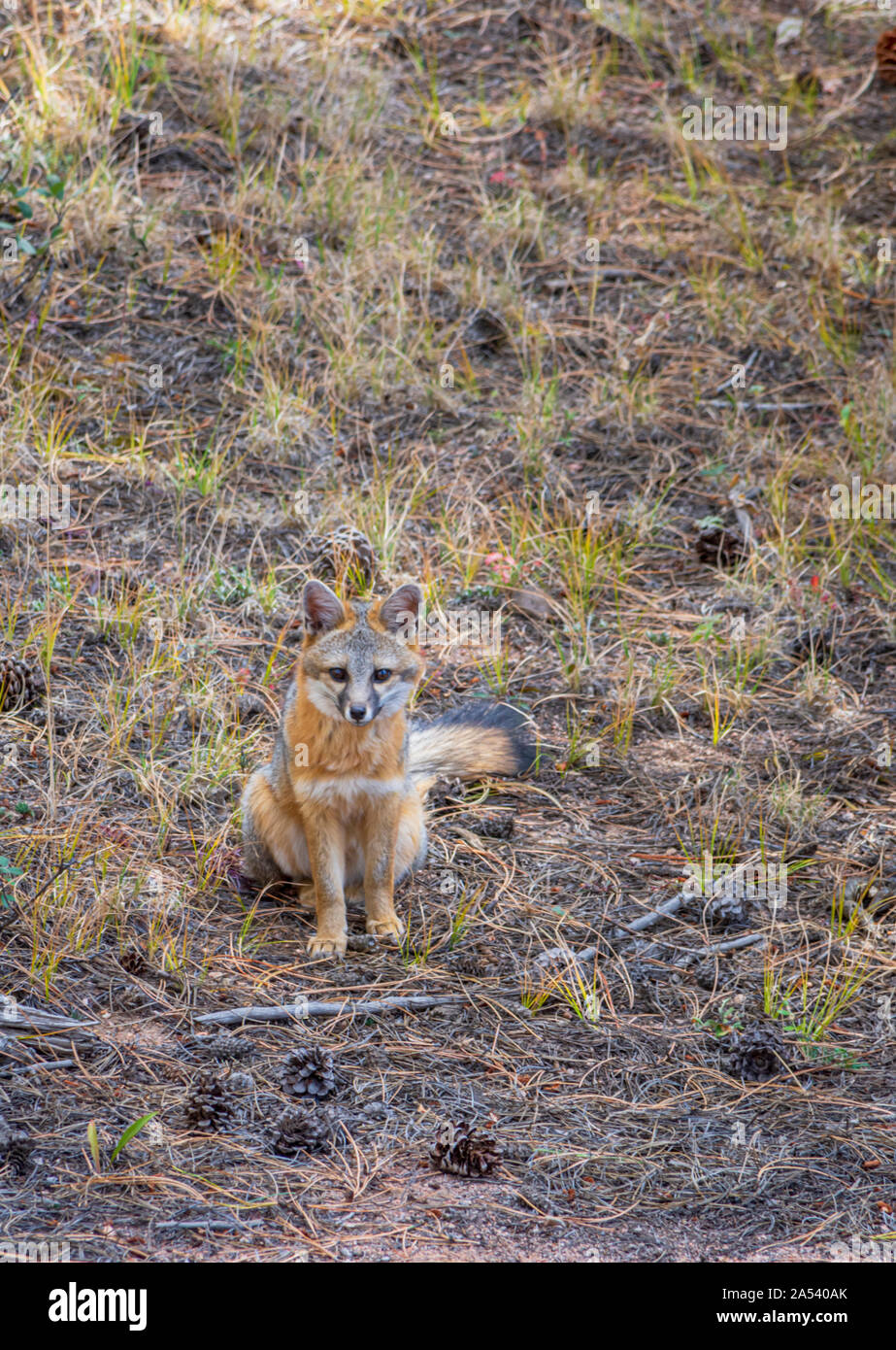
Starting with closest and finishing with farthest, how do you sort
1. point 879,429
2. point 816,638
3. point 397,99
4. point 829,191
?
point 816,638
point 879,429
point 829,191
point 397,99

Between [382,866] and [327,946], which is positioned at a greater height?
[382,866]

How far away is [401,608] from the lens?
436 cm

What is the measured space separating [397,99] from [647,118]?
1.77 metres

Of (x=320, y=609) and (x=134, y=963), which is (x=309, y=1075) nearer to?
(x=134, y=963)

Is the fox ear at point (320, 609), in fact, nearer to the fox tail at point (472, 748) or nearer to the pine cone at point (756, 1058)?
the fox tail at point (472, 748)

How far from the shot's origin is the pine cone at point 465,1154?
3.12 meters

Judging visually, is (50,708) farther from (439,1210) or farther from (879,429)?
(879,429)

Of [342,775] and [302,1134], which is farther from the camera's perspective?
[342,775]

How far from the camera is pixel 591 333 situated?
25.1ft

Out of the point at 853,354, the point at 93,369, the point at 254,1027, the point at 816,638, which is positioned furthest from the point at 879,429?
the point at 254,1027

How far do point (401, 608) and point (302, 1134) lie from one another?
1.82 m

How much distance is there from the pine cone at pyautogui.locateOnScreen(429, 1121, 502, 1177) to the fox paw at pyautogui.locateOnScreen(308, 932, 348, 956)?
1.06 metres

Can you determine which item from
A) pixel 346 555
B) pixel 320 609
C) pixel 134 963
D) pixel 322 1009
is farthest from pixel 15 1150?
pixel 346 555

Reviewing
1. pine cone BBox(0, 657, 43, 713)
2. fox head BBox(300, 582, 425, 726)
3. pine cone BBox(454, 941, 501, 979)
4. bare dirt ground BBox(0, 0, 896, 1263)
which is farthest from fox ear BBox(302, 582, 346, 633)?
pine cone BBox(0, 657, 43, 713)
